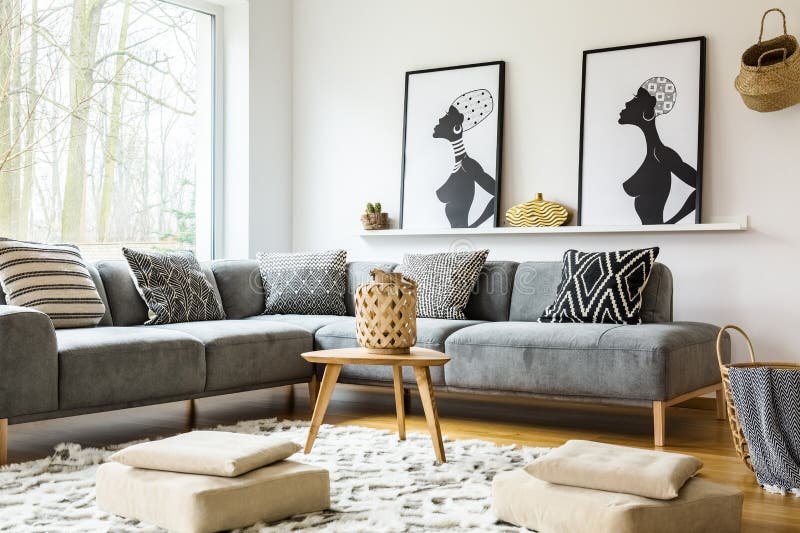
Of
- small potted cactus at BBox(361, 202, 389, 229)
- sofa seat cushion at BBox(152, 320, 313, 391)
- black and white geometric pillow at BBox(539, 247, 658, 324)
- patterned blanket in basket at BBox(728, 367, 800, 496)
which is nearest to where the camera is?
patterned blanket in basket at BBox(728, 367, 800, 496)

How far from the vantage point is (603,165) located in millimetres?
5184

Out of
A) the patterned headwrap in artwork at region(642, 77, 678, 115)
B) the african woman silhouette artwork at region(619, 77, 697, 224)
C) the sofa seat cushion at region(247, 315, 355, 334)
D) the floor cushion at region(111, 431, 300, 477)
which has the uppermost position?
the patterned headwrap in artwork at region(642, 77, 678, 115)

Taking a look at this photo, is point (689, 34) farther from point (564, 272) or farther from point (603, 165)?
point (564, 272)

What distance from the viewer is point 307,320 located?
5000 millimetres

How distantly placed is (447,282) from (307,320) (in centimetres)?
79

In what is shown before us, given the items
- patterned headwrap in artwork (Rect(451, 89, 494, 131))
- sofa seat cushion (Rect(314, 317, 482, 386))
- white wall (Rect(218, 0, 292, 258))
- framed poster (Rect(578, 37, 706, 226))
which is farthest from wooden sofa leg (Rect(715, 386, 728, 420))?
white wall (Rect(218, 0, 292, 258))

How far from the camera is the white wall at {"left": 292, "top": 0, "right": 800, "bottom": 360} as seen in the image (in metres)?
4.75

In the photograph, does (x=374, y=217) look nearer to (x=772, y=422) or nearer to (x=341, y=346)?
(x=341, y=346)

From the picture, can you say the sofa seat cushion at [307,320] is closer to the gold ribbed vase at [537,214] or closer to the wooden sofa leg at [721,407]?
the gold ribbed vase at [537,214]

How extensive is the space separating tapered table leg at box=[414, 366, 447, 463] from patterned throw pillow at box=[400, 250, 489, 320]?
4.56 feet

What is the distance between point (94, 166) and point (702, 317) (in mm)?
3570

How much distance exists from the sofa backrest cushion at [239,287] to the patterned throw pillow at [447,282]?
99 cm

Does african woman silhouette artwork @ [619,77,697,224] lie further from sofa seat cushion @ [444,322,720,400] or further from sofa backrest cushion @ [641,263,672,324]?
sofa seat cushion @ [444,322,720,400]

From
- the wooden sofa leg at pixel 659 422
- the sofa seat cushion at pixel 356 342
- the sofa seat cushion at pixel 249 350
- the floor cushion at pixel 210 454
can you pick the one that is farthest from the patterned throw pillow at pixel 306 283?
the floor cushion at pixel 210 454
